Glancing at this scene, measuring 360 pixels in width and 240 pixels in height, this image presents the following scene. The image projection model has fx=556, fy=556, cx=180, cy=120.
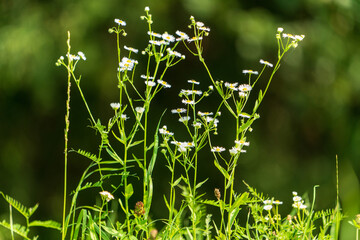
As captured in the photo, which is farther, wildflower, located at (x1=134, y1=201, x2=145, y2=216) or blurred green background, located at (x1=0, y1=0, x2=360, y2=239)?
blurred green background, located at (x1=0, y1=0, x2=360, y2=239)

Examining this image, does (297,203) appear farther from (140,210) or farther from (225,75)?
(225,75)

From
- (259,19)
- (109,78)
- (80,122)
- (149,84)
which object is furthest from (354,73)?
(149,84)

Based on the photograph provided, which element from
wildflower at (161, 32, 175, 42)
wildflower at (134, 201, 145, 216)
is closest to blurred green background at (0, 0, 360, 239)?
wildflower at (161, 32, 175, 42)

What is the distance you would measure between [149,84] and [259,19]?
1800mm

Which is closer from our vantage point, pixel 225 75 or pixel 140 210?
pixel 140 210

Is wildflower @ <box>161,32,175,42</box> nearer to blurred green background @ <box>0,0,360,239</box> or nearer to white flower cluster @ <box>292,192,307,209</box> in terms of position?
white flower cluster @ <box>292,192,307,209</box>

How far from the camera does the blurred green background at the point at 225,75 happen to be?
119 inches

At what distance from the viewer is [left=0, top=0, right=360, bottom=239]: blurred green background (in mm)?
3018

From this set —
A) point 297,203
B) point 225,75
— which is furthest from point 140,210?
point 225,75

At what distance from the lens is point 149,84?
4.40 ft

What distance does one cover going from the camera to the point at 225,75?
3105 millimetres

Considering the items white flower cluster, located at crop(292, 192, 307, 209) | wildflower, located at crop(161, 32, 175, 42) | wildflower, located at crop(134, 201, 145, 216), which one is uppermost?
wildflower, located at crop(161, 32, 175, 42)

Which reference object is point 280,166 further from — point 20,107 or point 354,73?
point 20,107

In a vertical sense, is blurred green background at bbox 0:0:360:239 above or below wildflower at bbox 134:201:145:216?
above
